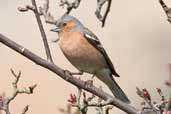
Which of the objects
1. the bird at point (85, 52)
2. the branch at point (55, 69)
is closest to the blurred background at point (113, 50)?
the bird at point (85, 52)

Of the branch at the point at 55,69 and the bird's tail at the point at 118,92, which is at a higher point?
the branch at the point at 55,69

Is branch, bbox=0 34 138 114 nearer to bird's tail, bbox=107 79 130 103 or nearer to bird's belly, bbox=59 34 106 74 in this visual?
bird's tail, bbox=107 79 130 103

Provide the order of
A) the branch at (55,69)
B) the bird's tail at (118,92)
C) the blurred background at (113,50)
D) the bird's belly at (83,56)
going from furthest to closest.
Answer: the blurred background at (113,50) < the bird's belly at (83,56) < the bird's tail at (118,92) < the branch at (55,69)

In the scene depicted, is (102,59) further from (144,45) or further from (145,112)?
(144,45)

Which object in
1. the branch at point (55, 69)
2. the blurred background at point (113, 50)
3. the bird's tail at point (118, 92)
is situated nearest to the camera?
the branch at point (55, 69)

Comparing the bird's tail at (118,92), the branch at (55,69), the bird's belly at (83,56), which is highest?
the branch at (55,69)

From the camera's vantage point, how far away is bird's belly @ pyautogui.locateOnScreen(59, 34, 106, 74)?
→ 444 centimetres

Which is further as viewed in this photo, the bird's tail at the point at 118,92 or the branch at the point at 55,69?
the bird's tail at the point at 118,92

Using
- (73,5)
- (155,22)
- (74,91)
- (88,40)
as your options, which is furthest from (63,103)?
(73,5)

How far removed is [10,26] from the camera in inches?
285

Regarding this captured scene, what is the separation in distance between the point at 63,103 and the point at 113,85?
88.1 inches

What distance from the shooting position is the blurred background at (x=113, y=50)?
668cm

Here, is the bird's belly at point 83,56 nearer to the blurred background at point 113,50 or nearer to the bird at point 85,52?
the bird at point 85,52

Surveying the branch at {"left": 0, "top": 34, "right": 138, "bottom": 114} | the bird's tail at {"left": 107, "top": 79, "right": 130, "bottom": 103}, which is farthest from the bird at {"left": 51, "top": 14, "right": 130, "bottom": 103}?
the branch at {"left": 0, "top": 34, "right": 138, "bottom": 114}
